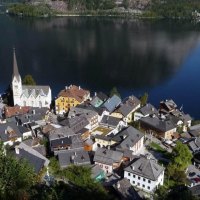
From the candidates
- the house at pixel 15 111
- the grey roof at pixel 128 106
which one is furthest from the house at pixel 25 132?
the grey roof at pixel 128 106

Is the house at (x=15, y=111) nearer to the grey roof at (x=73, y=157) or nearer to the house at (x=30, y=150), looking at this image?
the house at (x=30, y=150)

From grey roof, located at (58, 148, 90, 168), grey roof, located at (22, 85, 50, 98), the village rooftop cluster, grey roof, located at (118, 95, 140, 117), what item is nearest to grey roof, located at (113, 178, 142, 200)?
the village rooftop cluster

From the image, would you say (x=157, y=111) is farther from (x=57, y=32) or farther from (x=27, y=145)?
(x=57, y=32)

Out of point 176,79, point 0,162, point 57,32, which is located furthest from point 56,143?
point 57,32

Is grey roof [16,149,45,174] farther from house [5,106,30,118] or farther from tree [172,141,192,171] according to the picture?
house [5,106,30,118]

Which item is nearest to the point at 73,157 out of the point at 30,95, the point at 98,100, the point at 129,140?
the point at 129,140
